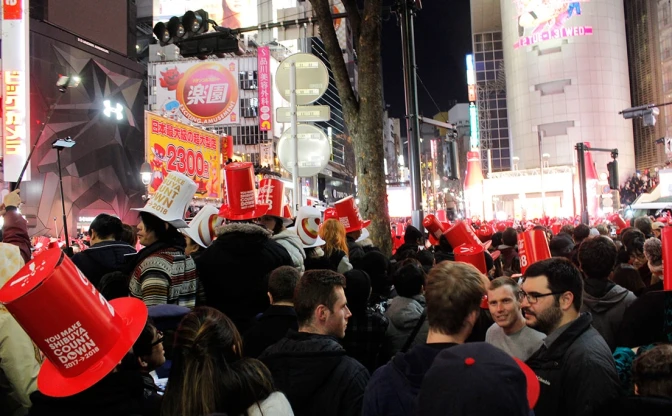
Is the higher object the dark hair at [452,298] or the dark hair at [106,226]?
the dark hair at [106,226]

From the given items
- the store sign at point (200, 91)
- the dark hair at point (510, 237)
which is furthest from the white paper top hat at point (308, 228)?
the store sign at point (200, 91)

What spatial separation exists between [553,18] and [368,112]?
64243 mm

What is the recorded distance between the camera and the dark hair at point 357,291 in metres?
4.42

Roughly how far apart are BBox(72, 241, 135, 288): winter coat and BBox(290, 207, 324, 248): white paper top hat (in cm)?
247

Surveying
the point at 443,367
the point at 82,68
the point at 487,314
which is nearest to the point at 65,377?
the point at 443,367

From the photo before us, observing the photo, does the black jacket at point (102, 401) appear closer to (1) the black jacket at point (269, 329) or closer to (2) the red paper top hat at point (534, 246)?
(1) the black jacket at point (269, 329)

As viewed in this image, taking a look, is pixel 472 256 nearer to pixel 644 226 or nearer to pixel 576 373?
pixel 576 373

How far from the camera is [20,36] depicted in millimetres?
20703

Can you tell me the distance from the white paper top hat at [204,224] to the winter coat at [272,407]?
3854mm

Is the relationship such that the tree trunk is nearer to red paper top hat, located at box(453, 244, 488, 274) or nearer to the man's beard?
red paper top hat, located at box(453, 244, 488, 274)

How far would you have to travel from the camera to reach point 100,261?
472 cm

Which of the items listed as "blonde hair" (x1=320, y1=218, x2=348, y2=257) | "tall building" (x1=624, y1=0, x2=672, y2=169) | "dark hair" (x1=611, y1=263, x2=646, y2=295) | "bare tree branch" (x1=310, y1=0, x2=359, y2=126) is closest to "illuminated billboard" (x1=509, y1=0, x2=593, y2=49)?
"tall building" (x1=624, y1=0, x2=672, y2=169)

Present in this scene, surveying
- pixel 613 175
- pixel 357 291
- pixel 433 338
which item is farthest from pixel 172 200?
pixel 613 175

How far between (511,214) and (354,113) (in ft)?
169
